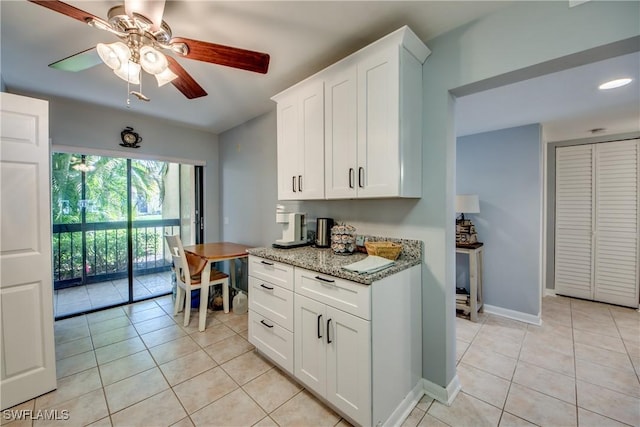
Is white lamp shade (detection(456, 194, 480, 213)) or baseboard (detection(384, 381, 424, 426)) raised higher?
white lamp shade (detection(456, 194, 480, 213))

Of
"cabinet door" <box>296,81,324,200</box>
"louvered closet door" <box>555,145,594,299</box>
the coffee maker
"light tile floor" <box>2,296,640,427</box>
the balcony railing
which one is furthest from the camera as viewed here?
"louvered closet door" <box>555,145,594,299</box>

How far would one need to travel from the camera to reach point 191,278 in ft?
9.53

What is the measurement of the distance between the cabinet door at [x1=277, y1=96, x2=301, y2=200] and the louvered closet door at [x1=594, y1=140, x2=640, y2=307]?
4153 millimetres

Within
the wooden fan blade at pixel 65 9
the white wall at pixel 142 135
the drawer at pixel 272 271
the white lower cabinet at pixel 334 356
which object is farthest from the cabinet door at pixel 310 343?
the white wall at pixel 142 135

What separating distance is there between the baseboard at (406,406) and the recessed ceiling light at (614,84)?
9.25ft

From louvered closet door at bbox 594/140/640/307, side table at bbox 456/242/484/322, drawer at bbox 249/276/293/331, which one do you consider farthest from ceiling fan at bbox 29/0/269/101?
louvered closet door at bbox 594/140/640/307

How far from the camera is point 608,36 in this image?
124 cm

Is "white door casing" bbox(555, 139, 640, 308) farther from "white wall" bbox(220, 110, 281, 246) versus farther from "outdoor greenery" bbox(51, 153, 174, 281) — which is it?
"outdoor greenery" bbox(51, 153, 174, 281)

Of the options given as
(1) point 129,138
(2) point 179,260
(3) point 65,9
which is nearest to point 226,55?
(3) point 65,9

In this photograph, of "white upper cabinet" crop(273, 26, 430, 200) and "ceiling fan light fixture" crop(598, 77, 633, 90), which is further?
"ceiling fan light fixture" crop(598, 77, 633, 90)

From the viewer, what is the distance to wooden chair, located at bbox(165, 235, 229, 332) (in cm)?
275

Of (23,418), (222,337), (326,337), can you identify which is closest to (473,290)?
(326,337)

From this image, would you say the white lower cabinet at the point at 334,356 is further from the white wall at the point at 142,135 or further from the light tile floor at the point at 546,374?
the white wall at the point at 142,135

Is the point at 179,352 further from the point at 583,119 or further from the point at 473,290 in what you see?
the point at 583,119
